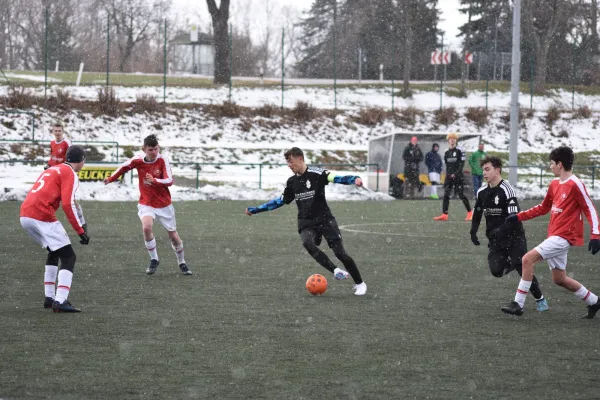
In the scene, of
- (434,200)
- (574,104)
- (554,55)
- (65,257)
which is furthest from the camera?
(554,55)

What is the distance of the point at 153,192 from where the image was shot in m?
11.5

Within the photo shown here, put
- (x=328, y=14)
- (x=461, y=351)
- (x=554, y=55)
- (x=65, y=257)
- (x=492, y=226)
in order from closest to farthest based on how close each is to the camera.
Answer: (x=461, y=351) < (x=65, y=257) < (x=492, y=226) < (x=554, y=55) < (x=328, y=14)

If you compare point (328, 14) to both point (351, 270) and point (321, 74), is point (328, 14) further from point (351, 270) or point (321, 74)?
point (351, 270)

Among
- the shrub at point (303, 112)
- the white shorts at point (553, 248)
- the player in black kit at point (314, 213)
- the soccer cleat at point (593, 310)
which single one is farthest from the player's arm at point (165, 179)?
the shrub at point (303, 112)

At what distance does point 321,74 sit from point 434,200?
41671 millimetres

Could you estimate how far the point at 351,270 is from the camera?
9781mm

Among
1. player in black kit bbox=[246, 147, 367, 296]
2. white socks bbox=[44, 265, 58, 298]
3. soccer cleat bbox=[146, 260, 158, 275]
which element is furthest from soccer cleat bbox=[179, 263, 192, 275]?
white socks bbox=[44, 265, 58, 298]

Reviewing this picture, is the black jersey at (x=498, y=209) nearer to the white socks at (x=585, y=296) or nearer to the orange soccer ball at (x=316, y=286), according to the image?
the white socks at (x=585, y=296)

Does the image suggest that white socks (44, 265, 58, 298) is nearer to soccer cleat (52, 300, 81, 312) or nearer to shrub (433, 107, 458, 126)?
soccer cleat (52, 300, 81, 312)

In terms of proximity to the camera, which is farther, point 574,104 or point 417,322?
point 574,104

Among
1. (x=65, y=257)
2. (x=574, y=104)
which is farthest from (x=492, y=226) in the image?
(x=574, y=104)

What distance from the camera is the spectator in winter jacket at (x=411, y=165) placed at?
2939 cm

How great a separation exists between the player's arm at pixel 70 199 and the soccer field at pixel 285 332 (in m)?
0.84

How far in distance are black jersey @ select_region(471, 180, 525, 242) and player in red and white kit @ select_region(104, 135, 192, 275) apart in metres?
3.98
